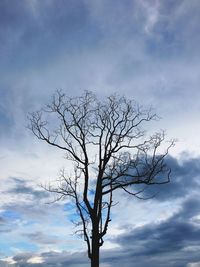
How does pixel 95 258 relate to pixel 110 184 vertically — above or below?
below

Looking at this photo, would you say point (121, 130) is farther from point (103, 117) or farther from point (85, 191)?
point (85, 191)

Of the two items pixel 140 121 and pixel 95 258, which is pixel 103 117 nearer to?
pixel 140 121

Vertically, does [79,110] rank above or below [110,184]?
above

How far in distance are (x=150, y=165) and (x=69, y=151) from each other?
15.6 feet

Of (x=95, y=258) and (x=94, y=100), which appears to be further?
(x=94, y=100)

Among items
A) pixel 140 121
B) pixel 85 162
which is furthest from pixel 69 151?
pixel 140 121

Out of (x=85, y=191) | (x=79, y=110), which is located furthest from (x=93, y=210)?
(x=79, y=110)

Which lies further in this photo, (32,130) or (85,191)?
(32,130)

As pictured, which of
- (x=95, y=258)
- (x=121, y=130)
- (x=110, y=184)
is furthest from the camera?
(x=121, y=130)

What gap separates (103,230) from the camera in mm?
21859

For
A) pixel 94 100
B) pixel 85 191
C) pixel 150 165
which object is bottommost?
pixel 85 191

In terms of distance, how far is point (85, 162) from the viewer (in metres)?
23.8

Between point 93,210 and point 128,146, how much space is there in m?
4.67

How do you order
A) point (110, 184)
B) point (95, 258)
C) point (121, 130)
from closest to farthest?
point (95, 258) < point (110, 184) < point (121, 130)
